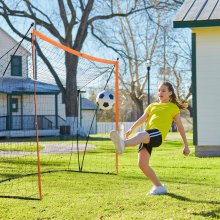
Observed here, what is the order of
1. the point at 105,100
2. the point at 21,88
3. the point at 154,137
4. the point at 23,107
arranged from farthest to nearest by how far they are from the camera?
the point at 23,107 < the point at 21,88 < the point at 105,100 < the point at 154,137

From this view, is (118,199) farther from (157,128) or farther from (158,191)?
(157,128)

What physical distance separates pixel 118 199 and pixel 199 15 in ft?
29.5

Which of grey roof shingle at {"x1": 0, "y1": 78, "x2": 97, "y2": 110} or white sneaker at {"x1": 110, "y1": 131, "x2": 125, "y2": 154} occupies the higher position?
grey roof shingle at {"x1": 0, "y1": 78, "x2": 97, "y2": 110}

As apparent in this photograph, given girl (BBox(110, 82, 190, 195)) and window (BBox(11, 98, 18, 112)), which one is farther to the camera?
window (BBox(11, 98, 18, 112))

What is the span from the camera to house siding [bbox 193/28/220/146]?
15.0 m

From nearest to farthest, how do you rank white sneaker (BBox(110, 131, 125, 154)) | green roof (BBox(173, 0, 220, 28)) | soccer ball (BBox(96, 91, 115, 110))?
white sneaker (BBox(110, 131, 125, 154)) < soccer ball (BBox(96, 91, 115, 110)) < green roof (BBox(173, 0, 220, 28))

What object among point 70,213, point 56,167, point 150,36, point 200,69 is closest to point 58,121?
point 150,36

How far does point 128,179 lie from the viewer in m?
9.47

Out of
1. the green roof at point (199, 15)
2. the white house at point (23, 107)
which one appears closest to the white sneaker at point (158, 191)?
the green roof at point (199, 15)

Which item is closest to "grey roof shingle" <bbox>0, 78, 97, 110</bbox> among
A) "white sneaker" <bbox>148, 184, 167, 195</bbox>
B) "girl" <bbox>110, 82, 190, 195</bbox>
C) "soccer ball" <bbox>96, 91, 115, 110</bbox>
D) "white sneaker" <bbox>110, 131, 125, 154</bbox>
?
"soccer ball" <bbox>96, 91, 115, 110</bbox>

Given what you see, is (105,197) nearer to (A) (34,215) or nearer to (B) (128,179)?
(A) (34,215)

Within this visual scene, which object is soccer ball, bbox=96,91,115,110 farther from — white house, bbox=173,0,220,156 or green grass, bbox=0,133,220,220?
white house, bbox=173,0,220,156

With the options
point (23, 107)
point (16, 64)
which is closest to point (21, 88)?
point (23, 107)

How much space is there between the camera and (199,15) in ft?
48.6
